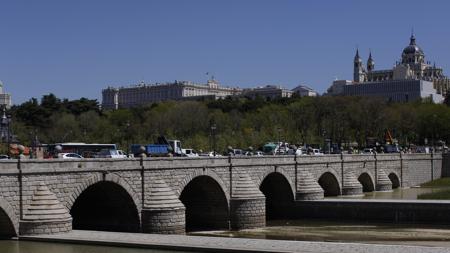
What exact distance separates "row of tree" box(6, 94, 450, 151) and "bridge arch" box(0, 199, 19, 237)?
6403 cm

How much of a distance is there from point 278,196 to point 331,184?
415 inches

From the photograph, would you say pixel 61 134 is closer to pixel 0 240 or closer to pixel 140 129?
pixel 140 129

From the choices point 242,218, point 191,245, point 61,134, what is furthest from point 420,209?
point 61,134

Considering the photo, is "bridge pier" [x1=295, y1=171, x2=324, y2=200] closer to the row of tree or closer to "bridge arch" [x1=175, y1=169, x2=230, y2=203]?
"bridge arch" [x1=175, y1=169, x2=230, y2=203]

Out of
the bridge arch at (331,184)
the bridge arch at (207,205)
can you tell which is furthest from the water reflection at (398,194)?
the bridge arch at (207,205)

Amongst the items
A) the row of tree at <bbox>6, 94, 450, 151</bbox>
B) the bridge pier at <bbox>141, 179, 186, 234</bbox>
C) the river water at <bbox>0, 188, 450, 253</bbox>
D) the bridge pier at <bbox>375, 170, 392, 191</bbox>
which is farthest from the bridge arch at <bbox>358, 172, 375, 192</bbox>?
the bridge pier at <bbox>141, 179, 186, 234</bbox>

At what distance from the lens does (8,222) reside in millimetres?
34062

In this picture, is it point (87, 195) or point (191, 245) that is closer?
point (191, 245)

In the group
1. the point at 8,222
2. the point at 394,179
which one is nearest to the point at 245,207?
the point at 8,222

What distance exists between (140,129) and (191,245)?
85.3 meters

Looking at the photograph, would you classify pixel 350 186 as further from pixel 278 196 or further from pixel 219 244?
pixel 219 244

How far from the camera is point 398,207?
5294 cm

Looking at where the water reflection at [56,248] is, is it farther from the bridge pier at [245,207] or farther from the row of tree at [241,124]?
the row of tree at [241,124]

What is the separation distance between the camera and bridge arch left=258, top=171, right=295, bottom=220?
5896 centimetres
